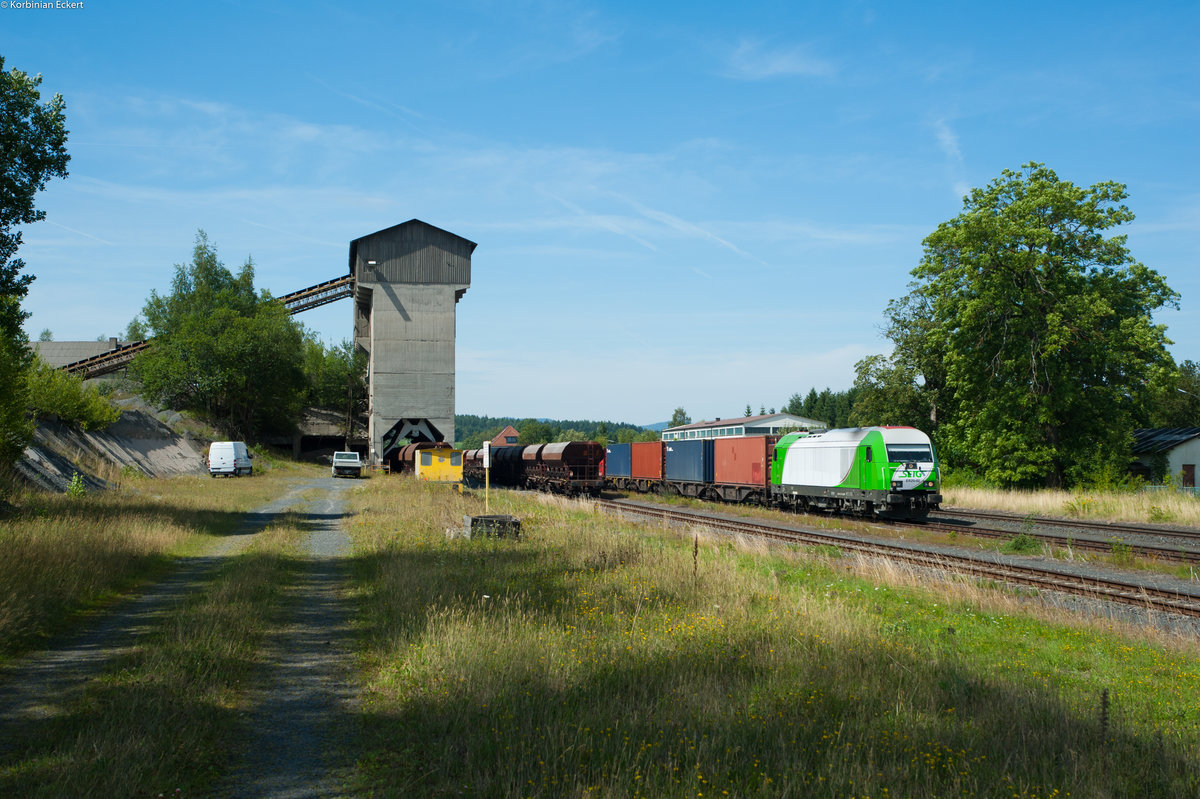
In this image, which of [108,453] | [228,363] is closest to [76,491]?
[108,453]

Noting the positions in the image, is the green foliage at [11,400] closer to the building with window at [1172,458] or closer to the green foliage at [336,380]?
the building with window at [1172,458]

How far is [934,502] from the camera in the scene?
Answer: 983 inches

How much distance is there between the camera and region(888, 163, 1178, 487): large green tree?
38406 mm

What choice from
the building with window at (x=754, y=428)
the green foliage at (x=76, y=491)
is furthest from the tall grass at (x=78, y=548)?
the building with window at (x=754, y=428)

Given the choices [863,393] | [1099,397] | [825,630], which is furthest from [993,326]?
[825,630]

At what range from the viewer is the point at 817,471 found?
28.8 meters

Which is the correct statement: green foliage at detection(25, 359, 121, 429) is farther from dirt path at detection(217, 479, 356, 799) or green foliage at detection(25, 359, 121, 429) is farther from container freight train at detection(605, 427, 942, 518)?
dirt path at detection(217, 479, 356, 799)

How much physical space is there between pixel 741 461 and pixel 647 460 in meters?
10.5

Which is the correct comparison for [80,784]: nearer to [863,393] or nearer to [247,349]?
[863,393]

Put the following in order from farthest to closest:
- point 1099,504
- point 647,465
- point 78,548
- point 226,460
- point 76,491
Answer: point 226,460 < point 647,465 < point 1099,504 < point 76,491 < point 78,548

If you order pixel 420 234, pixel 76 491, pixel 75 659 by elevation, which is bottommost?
pixel 75 659

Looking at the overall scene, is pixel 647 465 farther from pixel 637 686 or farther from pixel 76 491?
pixel 637 686

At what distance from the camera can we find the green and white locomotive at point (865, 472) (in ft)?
82.8

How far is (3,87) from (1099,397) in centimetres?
4333
